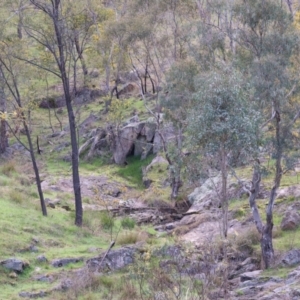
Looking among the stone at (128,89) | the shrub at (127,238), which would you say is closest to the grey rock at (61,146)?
the stone at (128,89)

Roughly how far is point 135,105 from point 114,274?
25789mm

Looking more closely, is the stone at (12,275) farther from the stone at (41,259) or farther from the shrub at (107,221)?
the shrub at (107,221)

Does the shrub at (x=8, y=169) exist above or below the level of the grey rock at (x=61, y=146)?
above

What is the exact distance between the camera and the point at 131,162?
Result: 3412 cm

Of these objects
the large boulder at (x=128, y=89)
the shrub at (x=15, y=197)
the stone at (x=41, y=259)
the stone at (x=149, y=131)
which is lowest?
the stone at (x=41, y=259)

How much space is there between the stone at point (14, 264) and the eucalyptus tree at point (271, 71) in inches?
260

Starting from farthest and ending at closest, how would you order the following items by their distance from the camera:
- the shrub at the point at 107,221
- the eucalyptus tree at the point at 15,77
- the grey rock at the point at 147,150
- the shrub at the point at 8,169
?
1. the grey rock at the point at 147,150
2. the shrub at the point at 8,169
3. the shrub at the point at 107,221
4. the eucalyptus tree at the point at 15,77

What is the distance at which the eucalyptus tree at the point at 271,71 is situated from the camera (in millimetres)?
15180

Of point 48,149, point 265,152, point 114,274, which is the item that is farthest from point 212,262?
point 48,149

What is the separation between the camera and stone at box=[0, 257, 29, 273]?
14.4 metres

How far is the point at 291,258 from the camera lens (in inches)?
620

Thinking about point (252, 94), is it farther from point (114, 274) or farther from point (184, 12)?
point (184, 12)

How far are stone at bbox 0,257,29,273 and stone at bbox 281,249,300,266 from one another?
22.6ft

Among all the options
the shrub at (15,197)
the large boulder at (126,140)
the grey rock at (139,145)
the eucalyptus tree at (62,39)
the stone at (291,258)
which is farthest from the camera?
the large boulder at (126,140)
